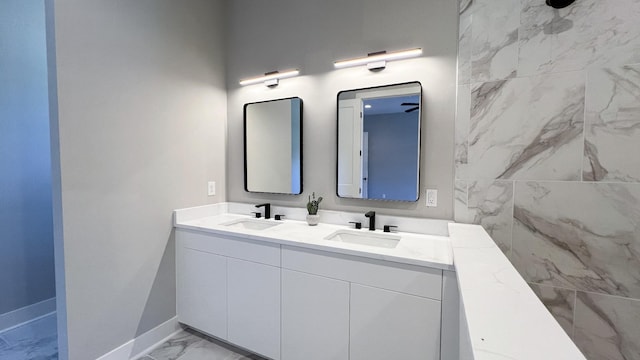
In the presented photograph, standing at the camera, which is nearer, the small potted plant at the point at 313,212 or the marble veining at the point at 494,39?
the marble veining at the point at 494,39

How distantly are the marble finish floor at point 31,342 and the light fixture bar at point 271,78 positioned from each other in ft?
8.23

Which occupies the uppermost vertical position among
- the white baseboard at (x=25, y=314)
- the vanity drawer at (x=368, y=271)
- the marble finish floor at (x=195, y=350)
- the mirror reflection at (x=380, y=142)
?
the mirror reflection at (x=380, y=142)

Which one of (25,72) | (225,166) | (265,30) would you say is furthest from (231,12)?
(25,72)

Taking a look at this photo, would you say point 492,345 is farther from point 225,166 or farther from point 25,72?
point 25,72

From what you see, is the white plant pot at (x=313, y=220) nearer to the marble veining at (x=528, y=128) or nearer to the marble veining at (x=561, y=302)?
the marble veining at (x=528, y=128)

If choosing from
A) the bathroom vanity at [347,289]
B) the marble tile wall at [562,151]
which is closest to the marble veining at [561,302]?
the marble tile wall at [562,151]

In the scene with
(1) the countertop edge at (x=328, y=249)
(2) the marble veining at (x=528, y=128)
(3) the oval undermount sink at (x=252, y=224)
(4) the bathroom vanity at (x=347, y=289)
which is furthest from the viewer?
(3) the oval undermount sink at (x=252, y=224)

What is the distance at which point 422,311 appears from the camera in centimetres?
130

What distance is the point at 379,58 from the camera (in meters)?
A: 1.86

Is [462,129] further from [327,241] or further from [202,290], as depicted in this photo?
[202,290]

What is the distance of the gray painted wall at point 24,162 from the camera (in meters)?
2.12

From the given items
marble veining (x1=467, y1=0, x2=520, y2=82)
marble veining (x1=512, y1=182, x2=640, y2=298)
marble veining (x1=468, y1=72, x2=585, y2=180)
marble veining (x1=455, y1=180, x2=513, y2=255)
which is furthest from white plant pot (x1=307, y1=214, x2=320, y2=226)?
marble veining (x1=467, y1=0, x2=520, y2=82)

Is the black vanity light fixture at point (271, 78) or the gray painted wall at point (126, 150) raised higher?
the black vanity light fixture at point (271, 78)

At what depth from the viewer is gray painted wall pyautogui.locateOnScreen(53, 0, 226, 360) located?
1.54 meters
